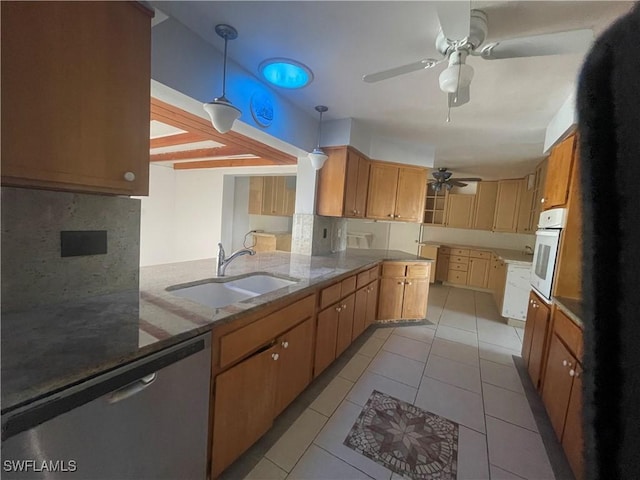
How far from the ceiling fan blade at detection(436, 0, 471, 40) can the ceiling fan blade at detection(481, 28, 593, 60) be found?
210mm

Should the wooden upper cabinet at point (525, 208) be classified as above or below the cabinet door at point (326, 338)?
above

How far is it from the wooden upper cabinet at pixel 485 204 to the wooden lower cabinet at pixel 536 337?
3445 mm

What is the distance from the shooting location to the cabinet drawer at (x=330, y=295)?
6.49 ft

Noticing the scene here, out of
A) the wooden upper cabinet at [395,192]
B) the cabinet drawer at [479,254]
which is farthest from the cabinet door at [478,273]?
the wooden upper cabinet at [395,192]

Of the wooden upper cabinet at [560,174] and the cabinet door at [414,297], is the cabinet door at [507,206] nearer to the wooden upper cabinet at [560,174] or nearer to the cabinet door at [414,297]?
the cabinet door at [414,297]

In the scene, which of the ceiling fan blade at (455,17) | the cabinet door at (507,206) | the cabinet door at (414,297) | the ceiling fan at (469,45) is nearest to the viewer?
the ceiling fan blade at (455,17)

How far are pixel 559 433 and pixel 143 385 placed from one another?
2.21 meters

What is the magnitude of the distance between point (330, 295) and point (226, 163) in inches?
120

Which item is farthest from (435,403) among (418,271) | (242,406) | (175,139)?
(175,139)

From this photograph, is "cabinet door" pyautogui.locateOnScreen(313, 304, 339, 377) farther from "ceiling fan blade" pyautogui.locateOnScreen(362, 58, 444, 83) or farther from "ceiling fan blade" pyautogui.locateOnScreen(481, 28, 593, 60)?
"ceiling fan blade" pyautogui.locateOnScreen(481, 28, 593, 60)

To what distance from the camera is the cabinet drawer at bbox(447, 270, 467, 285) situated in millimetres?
5547

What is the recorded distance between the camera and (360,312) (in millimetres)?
2750

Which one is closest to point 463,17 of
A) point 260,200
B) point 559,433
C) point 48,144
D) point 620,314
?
point 620,314

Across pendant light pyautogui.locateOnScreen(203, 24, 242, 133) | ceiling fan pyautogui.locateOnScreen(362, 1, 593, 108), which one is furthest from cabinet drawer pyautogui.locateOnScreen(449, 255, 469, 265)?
pendant light pyautogui.locateOnScreen(203, 24, 242, 133)
